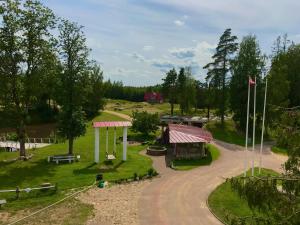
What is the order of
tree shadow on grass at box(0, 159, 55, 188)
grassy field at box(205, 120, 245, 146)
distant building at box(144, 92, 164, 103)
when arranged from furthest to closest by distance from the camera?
distant building at box(144, 92, 164, 103) → grassy field at box(205, 120, 245, 146) → tree shadow on grass at box(0, 159, 55, 188)

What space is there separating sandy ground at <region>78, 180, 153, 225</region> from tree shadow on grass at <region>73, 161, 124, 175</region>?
417 centimetres

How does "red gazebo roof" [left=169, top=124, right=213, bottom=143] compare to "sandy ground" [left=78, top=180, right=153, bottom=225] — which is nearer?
"sandy ground" [left=78, top=180, right=153, bottom=225]

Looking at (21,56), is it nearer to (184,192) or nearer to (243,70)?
(184,192)

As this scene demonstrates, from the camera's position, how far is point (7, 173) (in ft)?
114

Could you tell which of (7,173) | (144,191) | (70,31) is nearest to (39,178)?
(7,173)

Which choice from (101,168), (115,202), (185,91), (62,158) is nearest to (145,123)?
(62,158)

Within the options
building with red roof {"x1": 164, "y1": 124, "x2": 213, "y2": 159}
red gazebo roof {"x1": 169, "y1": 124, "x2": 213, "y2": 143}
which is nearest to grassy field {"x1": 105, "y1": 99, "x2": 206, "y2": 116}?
red gazebo roof {"x1": 169, "y1": 124, "x2": 213, "y2": 143}

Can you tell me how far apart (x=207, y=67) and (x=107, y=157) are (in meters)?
32.0

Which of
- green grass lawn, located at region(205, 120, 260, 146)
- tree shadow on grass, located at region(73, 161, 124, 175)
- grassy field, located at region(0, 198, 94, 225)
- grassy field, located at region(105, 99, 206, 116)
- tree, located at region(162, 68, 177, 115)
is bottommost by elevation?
grassy field, located at region(0, 198, 94, 225)

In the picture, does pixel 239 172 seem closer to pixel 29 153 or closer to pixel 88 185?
pixel 88 185

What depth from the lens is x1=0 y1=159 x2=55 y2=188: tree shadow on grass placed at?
107 feet

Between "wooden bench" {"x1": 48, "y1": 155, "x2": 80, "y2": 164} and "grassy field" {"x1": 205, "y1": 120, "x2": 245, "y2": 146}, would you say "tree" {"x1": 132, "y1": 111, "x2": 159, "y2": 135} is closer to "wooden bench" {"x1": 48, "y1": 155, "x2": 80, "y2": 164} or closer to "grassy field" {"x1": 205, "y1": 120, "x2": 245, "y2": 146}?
"grassy field" {"x1": 205, "y1": 120, "x2": 245, "y2": 146}

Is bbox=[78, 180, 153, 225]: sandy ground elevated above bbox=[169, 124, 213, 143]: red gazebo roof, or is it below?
below

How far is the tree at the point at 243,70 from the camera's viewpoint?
60969 millimetres
